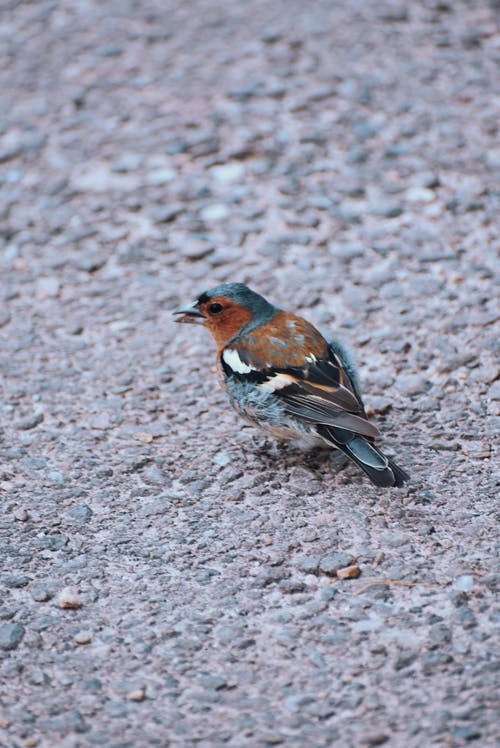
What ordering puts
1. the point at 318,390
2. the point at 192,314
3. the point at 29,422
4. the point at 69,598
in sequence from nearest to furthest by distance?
the point at 69,598, the point at 318,390, the point at 192,314, the point at 29,422

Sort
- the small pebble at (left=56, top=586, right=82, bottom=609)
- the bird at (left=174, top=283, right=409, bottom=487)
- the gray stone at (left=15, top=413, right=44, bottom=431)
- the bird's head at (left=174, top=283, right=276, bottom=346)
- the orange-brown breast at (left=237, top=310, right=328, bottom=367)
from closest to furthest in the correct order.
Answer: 1. the small pebble at (left=56, top=586, right=82, bottom=609)
2. the bird at (left=174, top=283, right=409, bottom=487)
3. the orange-brown breast at (left=237, top=310, right=328, bottom=367)
4. the bird's head at (left=174, top=283, right=276, bottom=346)
5. the gray stone at (left=15, top=413, right=44, bottom=431)

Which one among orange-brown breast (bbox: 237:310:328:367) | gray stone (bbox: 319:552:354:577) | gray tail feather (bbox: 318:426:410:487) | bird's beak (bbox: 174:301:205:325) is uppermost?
bird's beak (bbox: 174:301:205:325)

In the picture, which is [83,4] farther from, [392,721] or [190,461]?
[392,721]

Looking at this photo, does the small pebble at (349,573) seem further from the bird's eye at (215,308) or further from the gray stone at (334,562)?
the bird's eye at (215,308)

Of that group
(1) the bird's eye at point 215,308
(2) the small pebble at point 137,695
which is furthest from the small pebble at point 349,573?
(1) the bird's eye at point 215,308

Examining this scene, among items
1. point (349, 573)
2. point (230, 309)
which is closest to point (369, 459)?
point (349, 573)

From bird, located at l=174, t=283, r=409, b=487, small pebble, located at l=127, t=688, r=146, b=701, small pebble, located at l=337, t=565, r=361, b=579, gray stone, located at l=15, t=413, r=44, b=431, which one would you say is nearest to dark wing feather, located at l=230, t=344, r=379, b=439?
bird, located at l=174, t=283, r=409, b=487

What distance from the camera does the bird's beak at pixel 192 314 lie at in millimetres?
4594

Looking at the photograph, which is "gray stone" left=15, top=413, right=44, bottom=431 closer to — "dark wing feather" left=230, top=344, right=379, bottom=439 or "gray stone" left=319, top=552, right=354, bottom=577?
"dark wing feather" left=230, top=344, right=379, bottom=439

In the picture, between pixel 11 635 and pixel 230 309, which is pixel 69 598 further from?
pixel 230 309

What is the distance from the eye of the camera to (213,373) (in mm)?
5020

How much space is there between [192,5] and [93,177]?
2.45m

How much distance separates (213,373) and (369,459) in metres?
1.34

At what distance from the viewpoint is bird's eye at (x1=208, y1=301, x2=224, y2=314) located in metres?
4.52
